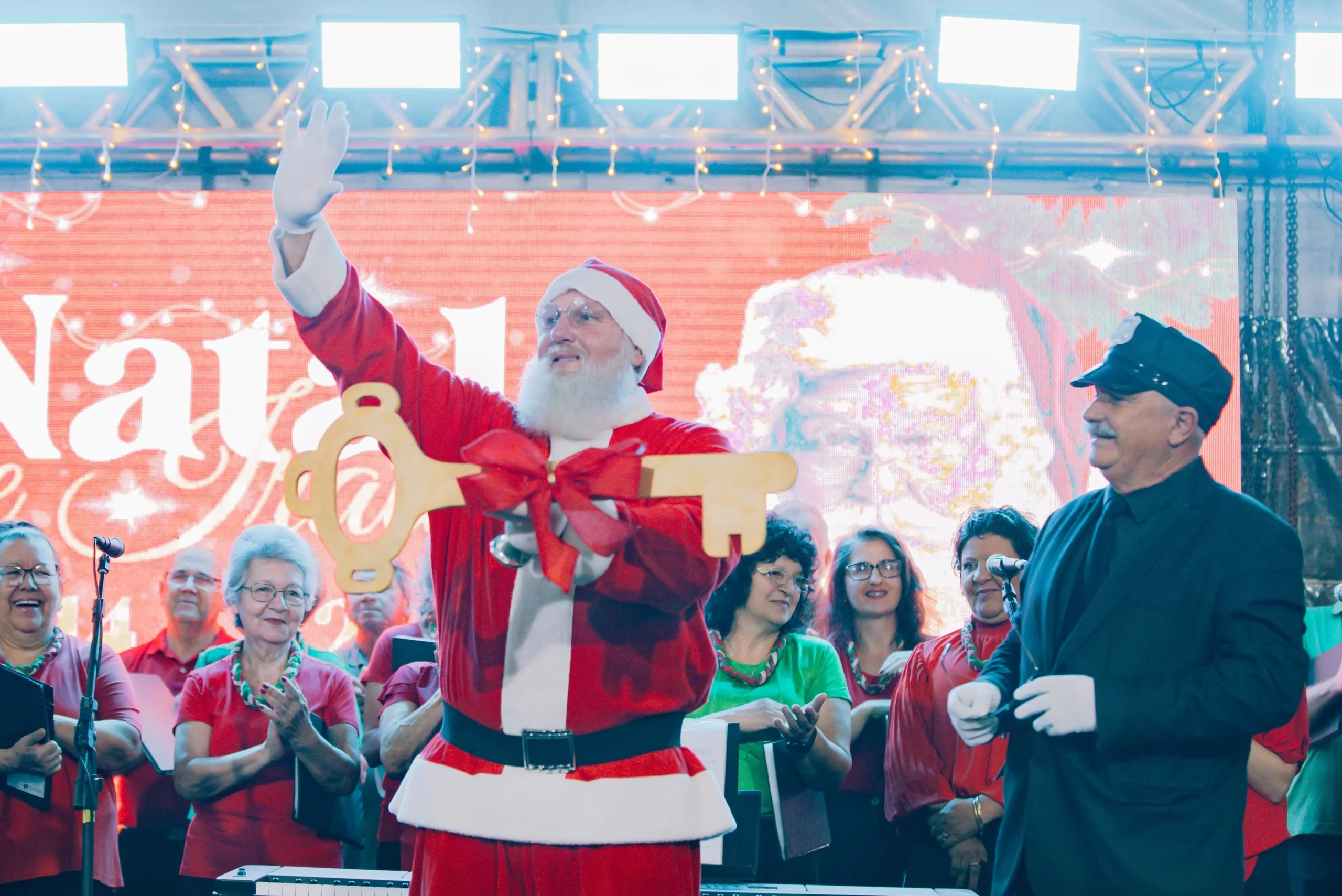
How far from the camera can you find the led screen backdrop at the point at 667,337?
207 inches

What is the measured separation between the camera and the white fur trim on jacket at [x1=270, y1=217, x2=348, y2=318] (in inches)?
72.2

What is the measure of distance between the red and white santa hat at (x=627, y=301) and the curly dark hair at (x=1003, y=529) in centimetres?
170

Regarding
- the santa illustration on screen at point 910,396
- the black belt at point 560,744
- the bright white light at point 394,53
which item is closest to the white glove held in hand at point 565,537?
the black belt at point 560,744

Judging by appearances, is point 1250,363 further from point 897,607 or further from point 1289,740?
point 1289,740

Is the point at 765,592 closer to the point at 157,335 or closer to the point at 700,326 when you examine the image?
the point at 700,326

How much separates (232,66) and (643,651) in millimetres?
4828

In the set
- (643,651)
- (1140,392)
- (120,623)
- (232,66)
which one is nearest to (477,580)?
(643,651)

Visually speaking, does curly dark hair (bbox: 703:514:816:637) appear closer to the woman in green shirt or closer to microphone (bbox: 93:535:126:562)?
the woman in green shirt

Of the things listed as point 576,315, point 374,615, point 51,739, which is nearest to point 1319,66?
point 576,315

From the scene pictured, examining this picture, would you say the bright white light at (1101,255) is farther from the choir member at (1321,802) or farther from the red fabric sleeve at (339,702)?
the red fabric sleeve at (339,702)

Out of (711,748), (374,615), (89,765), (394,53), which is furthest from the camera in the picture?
(394,53)

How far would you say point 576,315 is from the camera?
2.13 m

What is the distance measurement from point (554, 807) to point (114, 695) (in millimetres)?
2220

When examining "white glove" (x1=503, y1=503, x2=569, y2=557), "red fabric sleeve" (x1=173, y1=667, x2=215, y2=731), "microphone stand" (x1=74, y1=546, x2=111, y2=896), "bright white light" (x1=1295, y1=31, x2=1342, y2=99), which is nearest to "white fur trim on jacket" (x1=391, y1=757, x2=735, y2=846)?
"white glove" (x1=503, y1=503, x2=569, y2=557)
